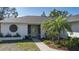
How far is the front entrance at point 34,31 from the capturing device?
313 inches

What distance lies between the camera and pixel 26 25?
793 centimetres

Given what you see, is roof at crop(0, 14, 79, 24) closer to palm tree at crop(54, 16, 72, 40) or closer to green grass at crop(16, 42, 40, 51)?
palm tree at crop(54, 16, 72, 40)

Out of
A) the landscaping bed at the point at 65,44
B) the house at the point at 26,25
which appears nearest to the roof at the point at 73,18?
the house at the point at 26,25

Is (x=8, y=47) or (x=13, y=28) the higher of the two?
(x=13, y=28)

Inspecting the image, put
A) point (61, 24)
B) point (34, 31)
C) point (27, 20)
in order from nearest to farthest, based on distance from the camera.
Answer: point (61, 24), point (27, 20), point (34, 31)

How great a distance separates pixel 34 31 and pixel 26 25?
266 mm

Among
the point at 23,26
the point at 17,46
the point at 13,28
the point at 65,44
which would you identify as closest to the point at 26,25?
the point at 23,26

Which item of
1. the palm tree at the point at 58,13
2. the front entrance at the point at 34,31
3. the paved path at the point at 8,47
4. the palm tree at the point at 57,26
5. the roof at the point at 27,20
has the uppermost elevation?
the palm tree at the point at 58,13

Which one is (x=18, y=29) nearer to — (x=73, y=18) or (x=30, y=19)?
(x=30, y=19)

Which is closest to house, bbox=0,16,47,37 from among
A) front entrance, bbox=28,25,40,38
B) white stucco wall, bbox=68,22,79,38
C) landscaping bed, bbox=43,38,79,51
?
front entrance, bbox=28,25,40,38

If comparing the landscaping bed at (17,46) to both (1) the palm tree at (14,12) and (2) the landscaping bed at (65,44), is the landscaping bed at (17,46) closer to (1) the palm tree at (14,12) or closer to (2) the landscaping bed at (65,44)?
(2) the landscaping bed at (65,44)

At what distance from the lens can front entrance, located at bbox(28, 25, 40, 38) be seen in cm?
795
